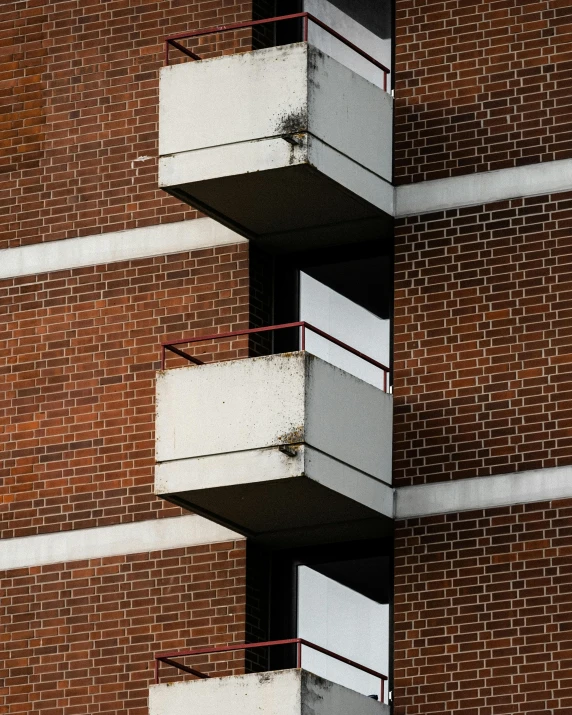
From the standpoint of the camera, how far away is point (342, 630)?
2877 centimetres

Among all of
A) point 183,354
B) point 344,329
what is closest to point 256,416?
point 183,354

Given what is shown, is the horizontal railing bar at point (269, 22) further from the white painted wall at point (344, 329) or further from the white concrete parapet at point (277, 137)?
the white painted wall at point (344, 329)

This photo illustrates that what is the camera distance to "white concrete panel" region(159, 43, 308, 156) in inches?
1124

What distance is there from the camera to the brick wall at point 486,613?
88.2 feet

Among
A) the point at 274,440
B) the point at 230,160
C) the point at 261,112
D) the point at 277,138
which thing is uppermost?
the point at 261,112

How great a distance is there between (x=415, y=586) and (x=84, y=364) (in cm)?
495

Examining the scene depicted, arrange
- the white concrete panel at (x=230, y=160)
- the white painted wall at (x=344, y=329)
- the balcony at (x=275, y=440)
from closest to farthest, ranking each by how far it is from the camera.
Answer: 1. the balcony at (x=275, y=440)
2. the white concrete panel at (x=230, y=160)
3. the white painted wall at (x=344, y=329)

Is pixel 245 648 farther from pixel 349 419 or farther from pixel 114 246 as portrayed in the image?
pixel 114 246

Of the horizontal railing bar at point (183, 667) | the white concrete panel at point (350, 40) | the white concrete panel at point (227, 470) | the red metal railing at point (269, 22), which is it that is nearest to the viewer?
the white concrete panel at point (227, 470)

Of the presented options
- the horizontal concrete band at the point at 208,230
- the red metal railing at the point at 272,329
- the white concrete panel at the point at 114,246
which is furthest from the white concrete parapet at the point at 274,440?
the white concrete panel at the point at 114,246

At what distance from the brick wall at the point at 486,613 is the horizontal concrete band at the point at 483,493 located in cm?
10

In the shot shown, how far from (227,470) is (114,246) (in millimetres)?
4175

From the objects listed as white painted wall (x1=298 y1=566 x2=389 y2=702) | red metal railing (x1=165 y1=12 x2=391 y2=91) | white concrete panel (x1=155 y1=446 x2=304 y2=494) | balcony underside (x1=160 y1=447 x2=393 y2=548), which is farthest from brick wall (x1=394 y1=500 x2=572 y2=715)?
red metal railing (x1=165 y1=12 x2=391 y2=91)

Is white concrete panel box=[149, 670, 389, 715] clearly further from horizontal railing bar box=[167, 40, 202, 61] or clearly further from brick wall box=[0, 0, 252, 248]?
horizontal railing bar box=[167, 40, 202, 61]
